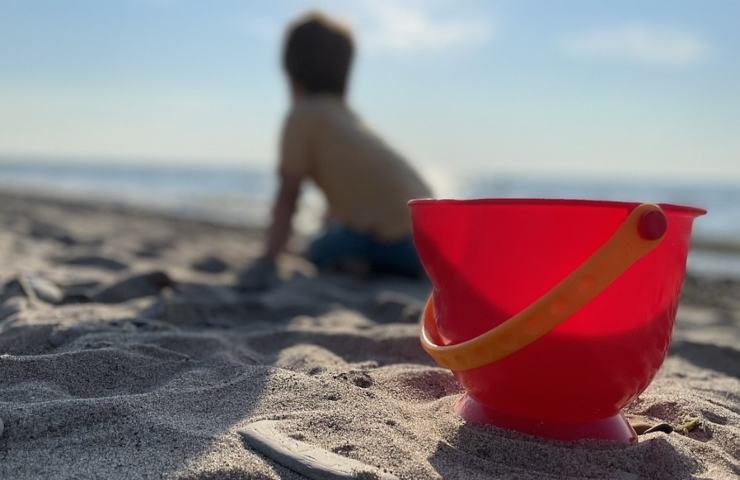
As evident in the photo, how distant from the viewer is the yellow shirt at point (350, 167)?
10.3ft

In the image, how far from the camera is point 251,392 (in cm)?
129

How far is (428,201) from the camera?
1201mm

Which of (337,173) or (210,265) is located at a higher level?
(337,173)

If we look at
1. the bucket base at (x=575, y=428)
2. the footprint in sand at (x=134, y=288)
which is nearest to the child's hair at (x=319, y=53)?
the footprint in sand at (x=134, y=288)

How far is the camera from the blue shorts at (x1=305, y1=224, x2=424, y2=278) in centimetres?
318

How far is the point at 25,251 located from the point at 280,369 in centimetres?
199

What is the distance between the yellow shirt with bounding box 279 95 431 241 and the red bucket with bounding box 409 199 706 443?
6.23 feet

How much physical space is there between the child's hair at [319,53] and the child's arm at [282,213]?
449 mm

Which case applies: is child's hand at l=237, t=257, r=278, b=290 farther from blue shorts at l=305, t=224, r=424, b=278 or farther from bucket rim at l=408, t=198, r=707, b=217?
bucket rim at l=408, t=198, r=707, b=217

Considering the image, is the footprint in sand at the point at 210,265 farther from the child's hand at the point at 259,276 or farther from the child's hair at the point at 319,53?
the child's hair at the point at 319,53

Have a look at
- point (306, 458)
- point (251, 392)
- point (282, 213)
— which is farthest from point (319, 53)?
point (306, 458)

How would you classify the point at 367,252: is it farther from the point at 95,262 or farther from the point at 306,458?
the point at 306,458

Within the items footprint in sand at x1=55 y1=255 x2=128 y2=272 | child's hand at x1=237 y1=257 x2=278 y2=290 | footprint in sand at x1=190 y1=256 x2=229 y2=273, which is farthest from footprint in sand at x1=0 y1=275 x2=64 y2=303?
footprint in sand at x1=190 y1=256 x2=229 y2=273

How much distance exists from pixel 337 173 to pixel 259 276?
594 millimetres
